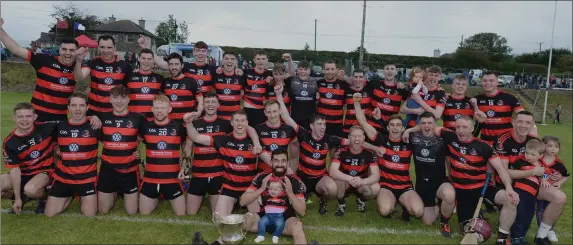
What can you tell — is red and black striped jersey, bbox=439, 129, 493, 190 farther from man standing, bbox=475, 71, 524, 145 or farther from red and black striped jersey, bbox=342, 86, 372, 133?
red and black striped jersey, bbox=342, 86, 372, 133

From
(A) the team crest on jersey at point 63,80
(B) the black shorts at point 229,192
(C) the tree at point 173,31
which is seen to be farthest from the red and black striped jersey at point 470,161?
(C) the tree at point 173,31

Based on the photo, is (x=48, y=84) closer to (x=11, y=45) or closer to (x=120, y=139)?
(x=11, y=45)

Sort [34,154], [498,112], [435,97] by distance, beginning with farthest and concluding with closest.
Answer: [435,97] < [498,112] < [34,154]

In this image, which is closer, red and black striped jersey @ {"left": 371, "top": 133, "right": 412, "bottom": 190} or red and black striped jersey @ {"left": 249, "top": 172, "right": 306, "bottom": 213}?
red and black striped jersey @ {"left": 249, "top": 172, "right": 306, "bottom": 213}

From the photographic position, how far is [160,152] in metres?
5.33

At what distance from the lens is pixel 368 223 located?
5.38 m

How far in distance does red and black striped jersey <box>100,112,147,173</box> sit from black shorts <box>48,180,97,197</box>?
380 millimetres

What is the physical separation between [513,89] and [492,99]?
Result: 32310 millimetres

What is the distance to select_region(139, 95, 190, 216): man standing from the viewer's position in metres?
5.33

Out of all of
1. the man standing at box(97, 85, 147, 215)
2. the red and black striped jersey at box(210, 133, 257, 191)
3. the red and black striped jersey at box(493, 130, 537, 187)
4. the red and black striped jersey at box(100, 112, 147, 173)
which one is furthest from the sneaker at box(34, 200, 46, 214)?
the red and black striped jersey at box(493, 130, 537, 187)

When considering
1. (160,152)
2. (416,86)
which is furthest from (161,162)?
(416,86)

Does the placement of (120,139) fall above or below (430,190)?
above

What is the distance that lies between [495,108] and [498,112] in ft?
0.24

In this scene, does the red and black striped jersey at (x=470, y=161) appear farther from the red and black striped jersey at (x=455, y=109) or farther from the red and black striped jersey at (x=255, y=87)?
the red and black striped jersey at (x=255, y=87)
